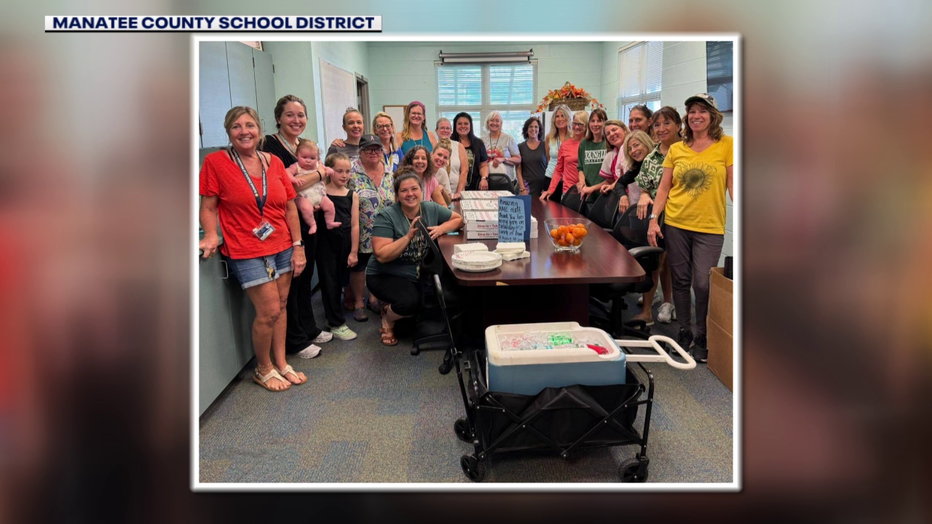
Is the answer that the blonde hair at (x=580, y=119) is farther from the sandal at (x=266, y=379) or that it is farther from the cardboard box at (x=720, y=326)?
the sandal at (x=266, y=379)

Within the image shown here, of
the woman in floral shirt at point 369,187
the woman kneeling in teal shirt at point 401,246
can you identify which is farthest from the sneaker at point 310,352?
the woman in floral shirt at point 369,187

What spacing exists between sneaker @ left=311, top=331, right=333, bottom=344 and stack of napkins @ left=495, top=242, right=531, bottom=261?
0.92 meters

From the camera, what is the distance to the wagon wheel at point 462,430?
1.77 meters

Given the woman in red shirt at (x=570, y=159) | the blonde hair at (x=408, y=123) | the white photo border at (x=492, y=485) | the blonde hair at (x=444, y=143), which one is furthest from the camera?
the blonde hair at (x=444, y=143)

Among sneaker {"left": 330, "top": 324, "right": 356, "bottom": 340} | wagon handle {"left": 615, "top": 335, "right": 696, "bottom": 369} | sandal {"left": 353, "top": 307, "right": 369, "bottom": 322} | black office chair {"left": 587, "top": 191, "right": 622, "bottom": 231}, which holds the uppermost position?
black office chair {"left": 587, "top": 191, "right": 622, "bottom": 231}

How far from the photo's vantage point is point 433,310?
9.61 feet

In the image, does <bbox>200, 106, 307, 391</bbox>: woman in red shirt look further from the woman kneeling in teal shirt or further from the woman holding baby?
the woman kneeling in teal shirt

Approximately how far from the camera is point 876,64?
3.46 feet

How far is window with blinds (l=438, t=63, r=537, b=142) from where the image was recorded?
1824 mm

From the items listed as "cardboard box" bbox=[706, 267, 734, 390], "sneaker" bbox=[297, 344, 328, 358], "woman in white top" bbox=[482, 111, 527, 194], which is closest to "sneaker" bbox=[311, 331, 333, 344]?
"sneaker" bbox=[297, 344, 328, 358]

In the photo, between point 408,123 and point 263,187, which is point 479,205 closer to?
point 408,123

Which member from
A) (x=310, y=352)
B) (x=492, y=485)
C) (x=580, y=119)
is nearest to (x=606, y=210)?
(x=580, y=119)

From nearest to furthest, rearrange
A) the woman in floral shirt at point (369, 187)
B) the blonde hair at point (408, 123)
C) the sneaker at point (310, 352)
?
the sneaker at point (310, 352) < the woman in floral shirt at point (369, 187) < the blonde hair at point (408, 123)

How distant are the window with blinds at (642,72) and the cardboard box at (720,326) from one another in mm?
640
